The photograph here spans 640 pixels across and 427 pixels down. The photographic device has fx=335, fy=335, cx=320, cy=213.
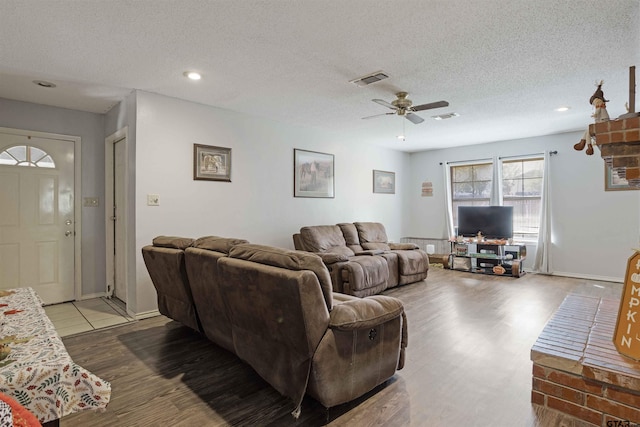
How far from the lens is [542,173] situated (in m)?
6.07

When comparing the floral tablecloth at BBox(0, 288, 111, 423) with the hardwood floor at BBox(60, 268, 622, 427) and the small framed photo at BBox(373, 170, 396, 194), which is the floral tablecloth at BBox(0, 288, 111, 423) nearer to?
the hardwood floor at BBox(60, 268, 622, 427)

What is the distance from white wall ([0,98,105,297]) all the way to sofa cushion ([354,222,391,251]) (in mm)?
3872

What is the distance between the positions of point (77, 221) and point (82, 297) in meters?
0.99

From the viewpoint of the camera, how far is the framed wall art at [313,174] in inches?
206

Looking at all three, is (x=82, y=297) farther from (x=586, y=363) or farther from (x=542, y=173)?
(x=542, y=173)

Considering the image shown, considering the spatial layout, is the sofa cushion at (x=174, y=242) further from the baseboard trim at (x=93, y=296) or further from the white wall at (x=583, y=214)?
the white wall at (x=583, y=214)

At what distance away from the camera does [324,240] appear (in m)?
5.07

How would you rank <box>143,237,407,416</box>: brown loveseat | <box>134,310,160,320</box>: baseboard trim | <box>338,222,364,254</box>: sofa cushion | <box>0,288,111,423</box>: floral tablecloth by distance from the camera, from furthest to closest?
<box>338,222,364,254</box>: sofa cushion < <box>134,310,160,320</box>: baseboard trim < <box>143,237,407,416</box>: brown loveseat < <box>0,288,111,423</box>: floral tablecloth

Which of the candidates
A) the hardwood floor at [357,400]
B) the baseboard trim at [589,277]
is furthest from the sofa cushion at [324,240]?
the baseboard trim at [589,277]

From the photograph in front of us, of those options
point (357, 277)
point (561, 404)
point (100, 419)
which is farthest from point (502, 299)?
point (100, 419)

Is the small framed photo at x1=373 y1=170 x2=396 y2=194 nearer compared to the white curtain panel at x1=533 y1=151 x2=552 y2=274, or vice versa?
the white curtain panel at x1=533 y1=151 x2=552 y2=274

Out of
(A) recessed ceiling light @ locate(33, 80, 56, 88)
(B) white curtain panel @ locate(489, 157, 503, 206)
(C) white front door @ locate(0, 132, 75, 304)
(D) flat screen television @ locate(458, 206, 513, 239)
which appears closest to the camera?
(A) recessed ceiling light @ locate(33, 80, 56, 88)

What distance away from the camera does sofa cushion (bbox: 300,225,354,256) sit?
16.2ft

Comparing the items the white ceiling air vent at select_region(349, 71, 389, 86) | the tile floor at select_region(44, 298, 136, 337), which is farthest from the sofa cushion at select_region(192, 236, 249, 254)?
the white ceiling air vent at select_region(349, 71, 389, 86)
